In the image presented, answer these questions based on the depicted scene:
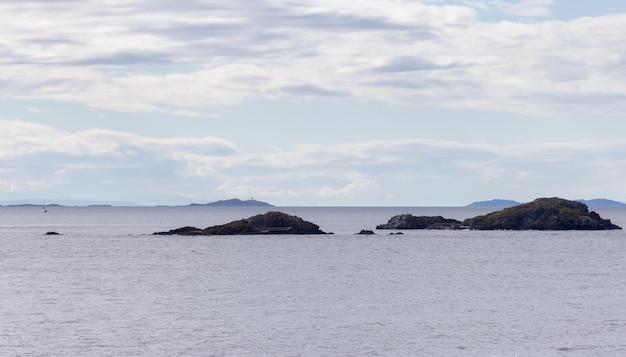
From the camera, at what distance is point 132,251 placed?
5290 inches

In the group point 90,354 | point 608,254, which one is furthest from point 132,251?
point 90,354

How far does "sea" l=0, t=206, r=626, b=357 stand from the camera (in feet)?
165

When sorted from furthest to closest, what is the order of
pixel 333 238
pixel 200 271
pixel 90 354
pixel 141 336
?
pixel 333 238, pixel 200 271, pixel 141 336, pixel 90 354

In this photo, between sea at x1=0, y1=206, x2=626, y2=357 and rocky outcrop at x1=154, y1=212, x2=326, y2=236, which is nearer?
sea at x1=0, y1=206, x2=626, y2=357

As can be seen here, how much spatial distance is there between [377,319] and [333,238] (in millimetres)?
112989

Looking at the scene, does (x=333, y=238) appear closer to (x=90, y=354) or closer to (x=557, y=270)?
(x=557, y=270)

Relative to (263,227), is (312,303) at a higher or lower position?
lower

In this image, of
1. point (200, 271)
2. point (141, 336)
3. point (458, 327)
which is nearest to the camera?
point (141, 336)

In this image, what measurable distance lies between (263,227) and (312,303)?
11141 cm

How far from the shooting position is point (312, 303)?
68.1m

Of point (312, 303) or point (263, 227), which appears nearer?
point (312, 303)

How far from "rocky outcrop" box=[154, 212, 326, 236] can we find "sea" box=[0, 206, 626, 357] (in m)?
44.7

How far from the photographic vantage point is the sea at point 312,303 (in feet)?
165

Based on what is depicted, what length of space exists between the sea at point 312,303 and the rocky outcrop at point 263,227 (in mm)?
44677
